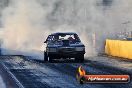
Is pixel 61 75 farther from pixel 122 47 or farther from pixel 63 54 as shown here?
pixel 122 47

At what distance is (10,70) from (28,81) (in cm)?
420

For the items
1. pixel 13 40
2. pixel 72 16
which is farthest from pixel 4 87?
pixel 72 16

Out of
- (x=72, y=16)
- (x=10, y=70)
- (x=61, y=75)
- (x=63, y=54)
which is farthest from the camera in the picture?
(x=72, y=16)

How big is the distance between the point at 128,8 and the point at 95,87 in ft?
72.1

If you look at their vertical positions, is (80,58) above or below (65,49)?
below

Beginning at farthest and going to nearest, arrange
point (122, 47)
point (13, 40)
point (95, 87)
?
point (13, 40)
point (122, 47)
point (95, 87)

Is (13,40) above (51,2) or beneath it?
beneath

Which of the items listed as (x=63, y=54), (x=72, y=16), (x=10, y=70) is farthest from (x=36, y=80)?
(x=72, y=16)

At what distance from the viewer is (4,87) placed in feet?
44.8

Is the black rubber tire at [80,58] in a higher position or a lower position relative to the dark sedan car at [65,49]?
lower

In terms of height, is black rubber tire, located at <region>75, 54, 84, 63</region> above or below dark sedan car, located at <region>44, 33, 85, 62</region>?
below

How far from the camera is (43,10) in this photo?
41438 millimetres

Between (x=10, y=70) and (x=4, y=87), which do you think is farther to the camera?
(x=10, y=70)

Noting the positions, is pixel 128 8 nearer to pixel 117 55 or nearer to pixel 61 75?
pixel 117 55
